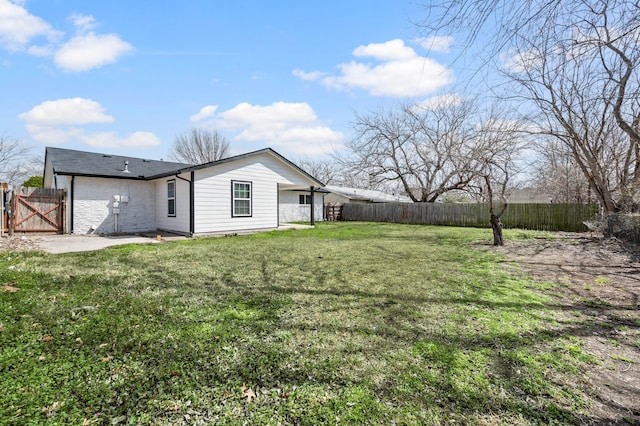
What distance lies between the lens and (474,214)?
17.2 meters

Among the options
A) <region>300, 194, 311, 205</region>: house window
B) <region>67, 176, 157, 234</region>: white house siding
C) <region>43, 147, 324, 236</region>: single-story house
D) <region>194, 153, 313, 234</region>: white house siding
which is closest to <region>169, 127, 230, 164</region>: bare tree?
<region>300, 194, 311, 205</region>: house window

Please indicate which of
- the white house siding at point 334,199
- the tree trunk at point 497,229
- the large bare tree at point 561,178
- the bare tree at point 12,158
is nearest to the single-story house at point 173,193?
the tree trunk at point 497,229

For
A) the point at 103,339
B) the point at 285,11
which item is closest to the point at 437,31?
the point at 285,11

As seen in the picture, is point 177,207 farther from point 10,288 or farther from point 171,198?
point 10,288

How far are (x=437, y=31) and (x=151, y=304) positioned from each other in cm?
419

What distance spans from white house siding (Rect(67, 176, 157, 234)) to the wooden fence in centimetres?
1440

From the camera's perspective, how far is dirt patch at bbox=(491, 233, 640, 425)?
2.09 metres

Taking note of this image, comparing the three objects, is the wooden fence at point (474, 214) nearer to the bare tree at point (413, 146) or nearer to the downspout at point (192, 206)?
the bare tree at point (413, 146)

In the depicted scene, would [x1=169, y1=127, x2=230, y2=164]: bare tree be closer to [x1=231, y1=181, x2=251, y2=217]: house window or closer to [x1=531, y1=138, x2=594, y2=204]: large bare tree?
[x1=231, y1=181, x2=251, y2=217]: house window

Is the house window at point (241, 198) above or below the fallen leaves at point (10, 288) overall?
above

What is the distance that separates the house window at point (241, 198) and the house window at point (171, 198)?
7.42 ft

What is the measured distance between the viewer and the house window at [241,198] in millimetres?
11469

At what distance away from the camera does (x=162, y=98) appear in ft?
39.1

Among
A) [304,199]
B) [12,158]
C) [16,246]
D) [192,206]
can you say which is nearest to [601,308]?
[192,206]
